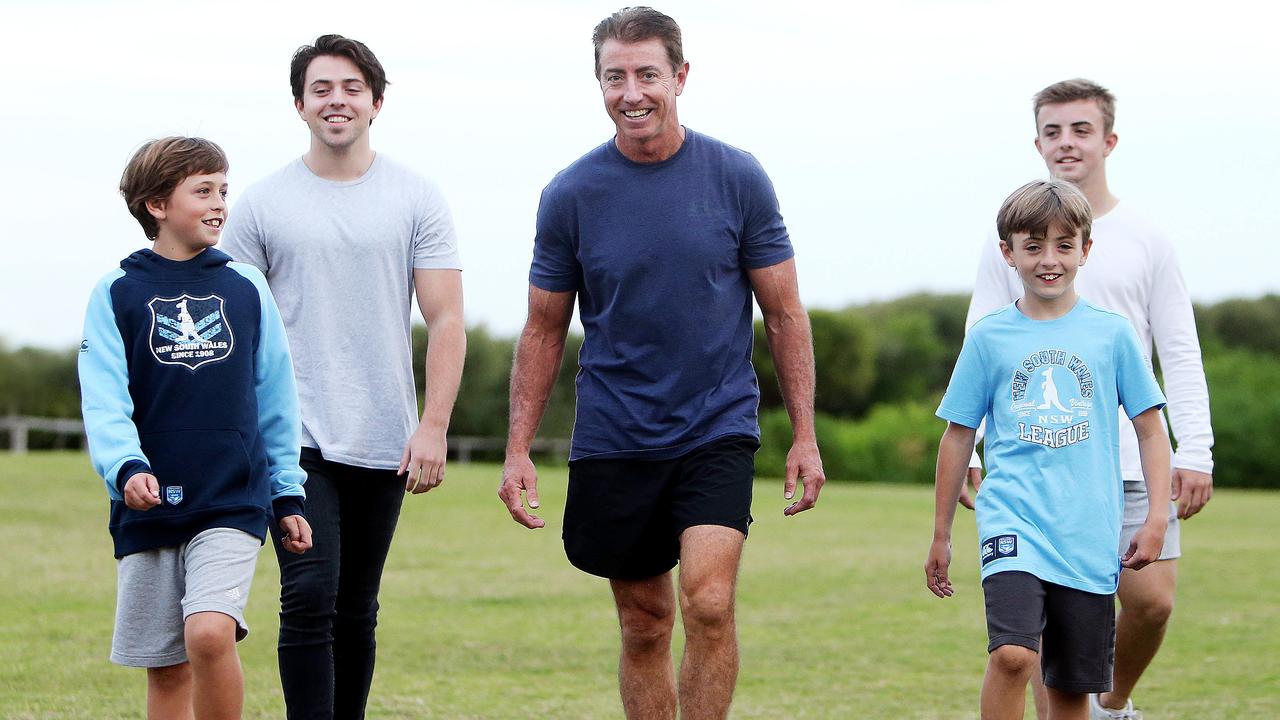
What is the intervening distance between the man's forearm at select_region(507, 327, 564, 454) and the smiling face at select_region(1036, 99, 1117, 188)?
1910 millimetres

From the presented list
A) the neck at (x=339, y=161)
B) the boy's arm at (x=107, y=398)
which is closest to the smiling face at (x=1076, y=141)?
the neck at (x=339, y=161)

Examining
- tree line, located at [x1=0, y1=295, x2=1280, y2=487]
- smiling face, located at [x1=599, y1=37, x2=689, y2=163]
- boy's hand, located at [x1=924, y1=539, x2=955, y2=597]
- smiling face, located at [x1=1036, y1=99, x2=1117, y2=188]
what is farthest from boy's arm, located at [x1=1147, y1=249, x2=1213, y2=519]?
tree line, located at [x1=0, y1=295, x2=1280, y2=487]

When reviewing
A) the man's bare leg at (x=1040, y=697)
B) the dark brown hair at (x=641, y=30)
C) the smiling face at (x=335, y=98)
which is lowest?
the man's bare leg at (x=1040, y=697)

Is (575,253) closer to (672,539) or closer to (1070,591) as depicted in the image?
(672,539)

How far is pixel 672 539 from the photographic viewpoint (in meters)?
5.14

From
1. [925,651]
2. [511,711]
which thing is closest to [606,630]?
[925,651]

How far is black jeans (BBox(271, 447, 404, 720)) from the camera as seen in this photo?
5.10 m

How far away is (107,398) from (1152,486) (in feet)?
9.89

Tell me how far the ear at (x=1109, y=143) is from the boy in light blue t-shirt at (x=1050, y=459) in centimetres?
100

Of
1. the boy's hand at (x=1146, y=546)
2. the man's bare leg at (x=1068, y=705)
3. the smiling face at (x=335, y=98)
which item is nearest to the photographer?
the boy's hand at (x=1146, y=546)

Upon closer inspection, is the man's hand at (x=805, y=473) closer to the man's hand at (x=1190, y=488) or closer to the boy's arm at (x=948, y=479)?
the boy's arm at (x=948, y=479)

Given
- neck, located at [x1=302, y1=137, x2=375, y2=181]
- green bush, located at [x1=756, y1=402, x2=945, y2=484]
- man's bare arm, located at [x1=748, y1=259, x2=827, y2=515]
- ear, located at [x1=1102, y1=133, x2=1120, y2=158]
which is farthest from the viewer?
green bush, located at [x1=756, y1=402, x2=945, y2=484]

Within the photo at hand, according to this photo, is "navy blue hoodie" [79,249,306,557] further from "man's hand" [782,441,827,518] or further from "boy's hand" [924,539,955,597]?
"boy's hand" [924,539,955,597]

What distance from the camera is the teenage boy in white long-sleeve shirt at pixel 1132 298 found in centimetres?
557
